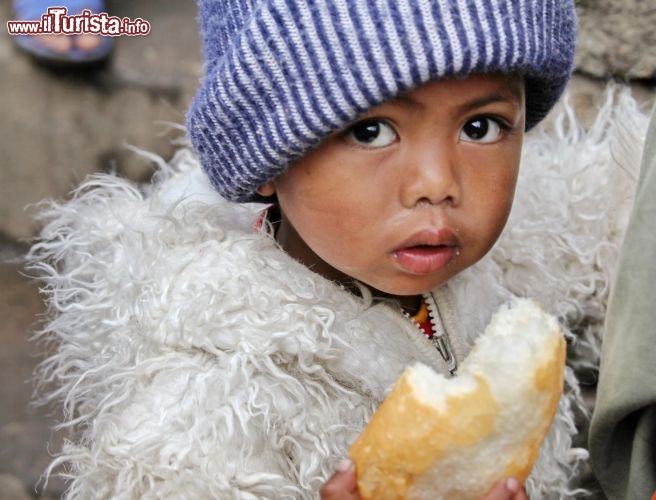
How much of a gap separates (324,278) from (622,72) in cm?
90

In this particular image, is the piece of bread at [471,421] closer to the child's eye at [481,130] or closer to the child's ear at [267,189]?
the child's eye at [481,130]

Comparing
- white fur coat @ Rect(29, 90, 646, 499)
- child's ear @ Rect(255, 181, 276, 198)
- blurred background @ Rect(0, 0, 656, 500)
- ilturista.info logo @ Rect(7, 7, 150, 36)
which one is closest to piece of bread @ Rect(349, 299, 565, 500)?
white fur coat @ Rect(29, 90, 646, 499)

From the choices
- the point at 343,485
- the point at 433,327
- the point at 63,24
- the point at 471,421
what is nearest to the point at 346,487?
the point at 343,485

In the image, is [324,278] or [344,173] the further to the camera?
[324,278]

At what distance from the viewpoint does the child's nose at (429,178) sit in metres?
0.99

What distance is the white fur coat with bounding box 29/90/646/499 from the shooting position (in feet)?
3.22

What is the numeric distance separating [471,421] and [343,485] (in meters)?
0.15

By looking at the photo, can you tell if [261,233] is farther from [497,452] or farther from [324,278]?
[497,452]

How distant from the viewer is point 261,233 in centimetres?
116

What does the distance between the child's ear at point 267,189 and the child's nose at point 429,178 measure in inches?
8.7

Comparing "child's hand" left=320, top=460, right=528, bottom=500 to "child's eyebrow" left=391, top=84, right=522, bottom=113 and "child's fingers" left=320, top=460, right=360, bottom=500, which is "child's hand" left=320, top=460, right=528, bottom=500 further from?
"child's eyebrow" left=391, top=84, right=522, bottom=113

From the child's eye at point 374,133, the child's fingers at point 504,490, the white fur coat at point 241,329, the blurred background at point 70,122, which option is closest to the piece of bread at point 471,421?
the child's fingers at point 504,490

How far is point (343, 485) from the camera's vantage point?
893 mm

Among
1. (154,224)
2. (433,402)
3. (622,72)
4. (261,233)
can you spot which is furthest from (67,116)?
(433,402)
